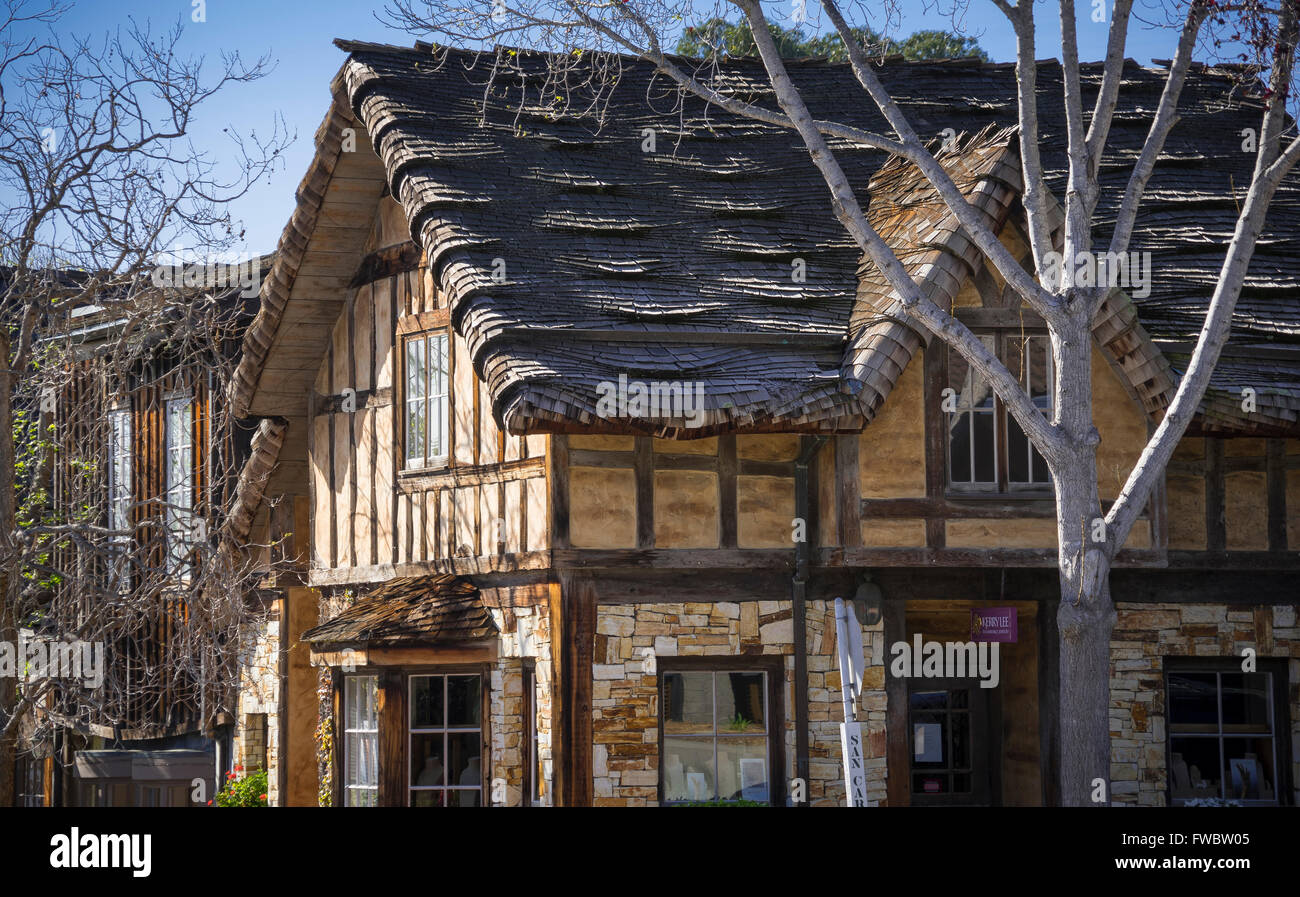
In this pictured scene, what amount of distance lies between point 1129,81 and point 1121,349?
225 inches

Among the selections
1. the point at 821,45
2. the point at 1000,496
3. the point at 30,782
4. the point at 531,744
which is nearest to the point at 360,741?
the point at 531,744

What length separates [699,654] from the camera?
1291 cm

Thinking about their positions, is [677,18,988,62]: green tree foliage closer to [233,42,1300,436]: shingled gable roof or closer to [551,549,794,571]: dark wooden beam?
[233,42,1300,436]: shingled gable roof

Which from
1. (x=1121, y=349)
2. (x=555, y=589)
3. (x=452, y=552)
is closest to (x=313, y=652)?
(x=452, y=552)

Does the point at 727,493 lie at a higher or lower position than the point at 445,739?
higher

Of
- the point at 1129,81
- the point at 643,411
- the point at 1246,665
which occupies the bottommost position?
the point at 1246,665

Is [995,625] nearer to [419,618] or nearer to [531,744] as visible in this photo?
[531,744]

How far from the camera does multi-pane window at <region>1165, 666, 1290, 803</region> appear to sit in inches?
547

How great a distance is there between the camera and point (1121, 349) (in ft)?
42.5

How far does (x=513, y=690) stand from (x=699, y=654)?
167 cm

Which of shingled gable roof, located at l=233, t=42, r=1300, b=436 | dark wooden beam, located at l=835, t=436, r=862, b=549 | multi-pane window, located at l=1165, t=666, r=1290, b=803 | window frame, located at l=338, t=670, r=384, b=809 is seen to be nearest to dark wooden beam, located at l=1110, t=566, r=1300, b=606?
multi-pane window, located at l=1165, t=666, r=1290, b=803

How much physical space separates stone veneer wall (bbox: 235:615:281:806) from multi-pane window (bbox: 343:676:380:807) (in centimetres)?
247
